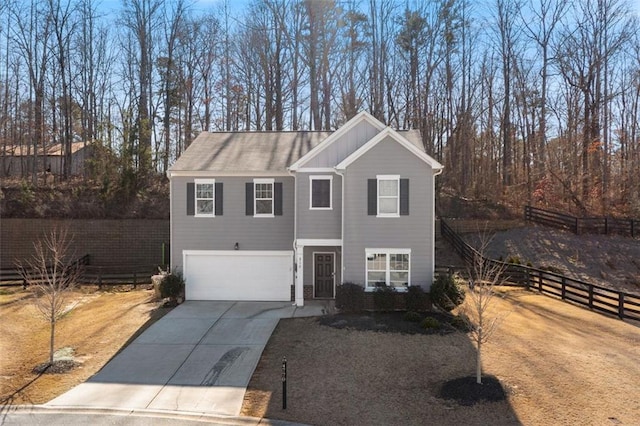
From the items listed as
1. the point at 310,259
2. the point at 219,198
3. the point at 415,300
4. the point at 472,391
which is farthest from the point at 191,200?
the point at 472,391

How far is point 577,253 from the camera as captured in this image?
24875mm

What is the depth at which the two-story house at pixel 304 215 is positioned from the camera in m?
15.6

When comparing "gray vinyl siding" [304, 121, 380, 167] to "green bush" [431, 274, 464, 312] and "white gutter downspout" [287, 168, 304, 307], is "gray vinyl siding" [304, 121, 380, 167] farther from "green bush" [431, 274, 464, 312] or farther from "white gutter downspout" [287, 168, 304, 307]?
"green bush" [431, 274, 464, 312]

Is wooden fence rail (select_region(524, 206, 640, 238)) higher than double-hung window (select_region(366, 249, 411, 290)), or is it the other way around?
wooden fence rail (select_region(524, 206, 640, 238))

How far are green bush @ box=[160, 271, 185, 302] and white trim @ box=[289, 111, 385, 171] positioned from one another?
21.0 feet

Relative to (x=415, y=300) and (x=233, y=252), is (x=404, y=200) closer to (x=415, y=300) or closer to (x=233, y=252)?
(x=415, y=300)

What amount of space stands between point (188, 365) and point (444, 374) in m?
6.27

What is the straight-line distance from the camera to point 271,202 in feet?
57.8

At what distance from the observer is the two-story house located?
51.3 feet

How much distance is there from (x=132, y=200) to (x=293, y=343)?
19.6 meters

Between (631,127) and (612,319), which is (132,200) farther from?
(631,127)

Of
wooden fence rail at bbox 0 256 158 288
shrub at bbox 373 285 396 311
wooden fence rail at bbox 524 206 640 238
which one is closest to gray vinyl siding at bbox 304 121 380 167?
shrub at bbox 373 285 396 311

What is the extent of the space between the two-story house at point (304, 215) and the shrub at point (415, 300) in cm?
47

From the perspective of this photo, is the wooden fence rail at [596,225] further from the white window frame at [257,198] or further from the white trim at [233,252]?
the white window frame at [257,198]
